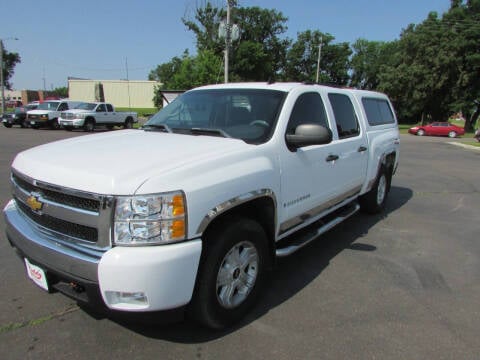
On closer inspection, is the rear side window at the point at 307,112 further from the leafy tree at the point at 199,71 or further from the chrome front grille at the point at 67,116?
the leafy tree at the point at 199,71

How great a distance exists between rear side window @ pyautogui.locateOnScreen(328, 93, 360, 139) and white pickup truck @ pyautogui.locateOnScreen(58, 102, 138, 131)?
19998 mm

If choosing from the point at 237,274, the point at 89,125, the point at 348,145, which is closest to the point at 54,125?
the point at 89,125

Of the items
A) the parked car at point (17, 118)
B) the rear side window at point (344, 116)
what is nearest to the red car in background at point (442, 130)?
the parked car at point (17, 118)

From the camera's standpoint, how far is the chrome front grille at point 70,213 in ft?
7.47

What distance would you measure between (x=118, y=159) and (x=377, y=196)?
15.1 feet

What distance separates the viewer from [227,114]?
3.68 m

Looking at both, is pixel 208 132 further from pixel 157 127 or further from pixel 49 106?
pixel 49 106

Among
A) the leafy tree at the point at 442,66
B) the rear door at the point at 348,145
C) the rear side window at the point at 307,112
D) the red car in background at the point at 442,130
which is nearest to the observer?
the rear side window at the point at 307,112

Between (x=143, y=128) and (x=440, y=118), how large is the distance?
5054 centimetres

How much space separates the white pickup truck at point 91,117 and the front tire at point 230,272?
69.3ft

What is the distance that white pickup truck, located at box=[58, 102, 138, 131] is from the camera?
70.9 ft

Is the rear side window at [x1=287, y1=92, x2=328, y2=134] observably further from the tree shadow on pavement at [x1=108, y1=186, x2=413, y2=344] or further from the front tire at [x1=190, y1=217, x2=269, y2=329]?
the tree shadow on pavement at [x1=108, y1=186, x2=413, y2=344]

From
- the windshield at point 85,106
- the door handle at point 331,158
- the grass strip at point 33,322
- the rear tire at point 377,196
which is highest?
the windshield at point 85,106

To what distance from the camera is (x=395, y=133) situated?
6.51 metres
